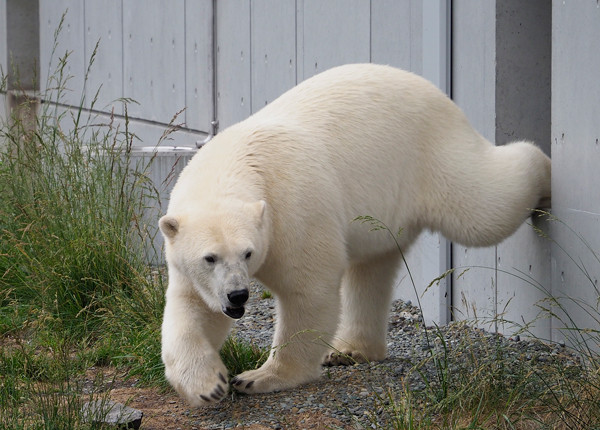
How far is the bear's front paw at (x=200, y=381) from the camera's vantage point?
12.8 ft

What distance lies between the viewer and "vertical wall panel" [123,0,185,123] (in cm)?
1045

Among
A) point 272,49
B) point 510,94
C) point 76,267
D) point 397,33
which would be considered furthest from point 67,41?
point 510,94

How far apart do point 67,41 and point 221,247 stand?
11.4 metres

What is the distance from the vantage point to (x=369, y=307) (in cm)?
496

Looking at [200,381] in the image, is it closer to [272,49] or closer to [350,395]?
[350,395]

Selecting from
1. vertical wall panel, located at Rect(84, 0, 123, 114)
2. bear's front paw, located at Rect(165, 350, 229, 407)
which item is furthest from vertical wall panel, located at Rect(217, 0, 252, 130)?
bear's front paw, located at Rect(165, 350, 229, 407)

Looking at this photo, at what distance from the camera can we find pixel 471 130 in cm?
484

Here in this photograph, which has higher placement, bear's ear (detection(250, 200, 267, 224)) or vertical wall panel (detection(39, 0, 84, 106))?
vertical wall panel (detection(39, 0, 84, 106))

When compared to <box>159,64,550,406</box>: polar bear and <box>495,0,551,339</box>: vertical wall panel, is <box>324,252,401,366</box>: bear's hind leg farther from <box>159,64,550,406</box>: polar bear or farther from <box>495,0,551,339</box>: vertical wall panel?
<box>495,0,551,339</box>: vertical wall panel

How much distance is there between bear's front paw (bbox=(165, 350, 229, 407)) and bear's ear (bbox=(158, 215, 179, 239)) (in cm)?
54

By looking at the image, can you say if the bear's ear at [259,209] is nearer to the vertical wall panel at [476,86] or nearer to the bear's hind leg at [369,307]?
the bear's hind leg at [369,307]

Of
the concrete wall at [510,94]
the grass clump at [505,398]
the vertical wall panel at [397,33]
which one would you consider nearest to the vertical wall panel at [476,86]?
the concrete wall at [510,94]

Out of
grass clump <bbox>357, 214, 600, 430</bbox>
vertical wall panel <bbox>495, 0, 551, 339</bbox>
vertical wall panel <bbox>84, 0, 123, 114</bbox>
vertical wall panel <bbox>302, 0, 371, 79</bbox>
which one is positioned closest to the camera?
grass clump <bbox>357, 214, 600, 430</bbox>

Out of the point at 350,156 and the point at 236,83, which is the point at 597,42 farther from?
the point at 236,83
